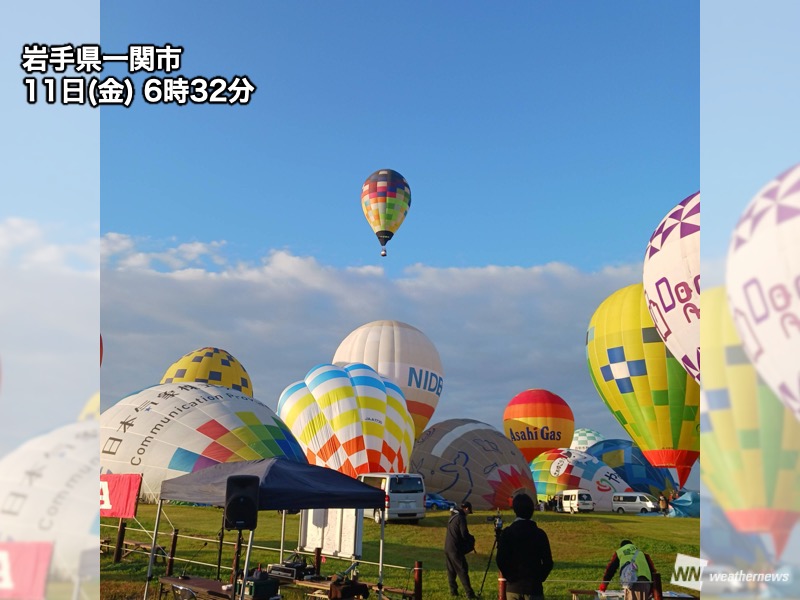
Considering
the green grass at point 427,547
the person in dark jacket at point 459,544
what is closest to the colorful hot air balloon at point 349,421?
the green grass at point 427,547

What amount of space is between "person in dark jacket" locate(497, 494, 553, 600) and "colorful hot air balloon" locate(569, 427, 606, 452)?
57.8 m

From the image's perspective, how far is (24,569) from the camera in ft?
31.7

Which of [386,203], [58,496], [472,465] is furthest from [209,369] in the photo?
[58,496]

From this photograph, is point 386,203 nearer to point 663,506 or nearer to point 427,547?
point 663,506

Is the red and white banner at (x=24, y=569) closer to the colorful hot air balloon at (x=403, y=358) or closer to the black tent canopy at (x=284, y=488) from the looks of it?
the black tent canopy at (x=284, y=488)

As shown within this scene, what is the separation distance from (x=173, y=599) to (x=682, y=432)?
1946 centimetres

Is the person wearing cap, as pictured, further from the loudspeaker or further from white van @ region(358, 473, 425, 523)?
white van @ region(358, 473, 425, 523)

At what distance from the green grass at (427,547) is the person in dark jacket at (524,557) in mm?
4750

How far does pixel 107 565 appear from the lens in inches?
578

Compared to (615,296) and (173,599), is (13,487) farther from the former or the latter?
(615,296)

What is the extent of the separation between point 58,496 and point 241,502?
143 inches

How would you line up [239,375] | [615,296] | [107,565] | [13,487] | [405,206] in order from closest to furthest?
[13,487] → [107,565] → [615,296] → [239,375] → [405,206]

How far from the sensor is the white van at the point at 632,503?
37531 mm

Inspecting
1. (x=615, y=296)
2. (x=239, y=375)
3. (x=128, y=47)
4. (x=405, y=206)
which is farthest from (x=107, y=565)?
(x=405, y=206)
